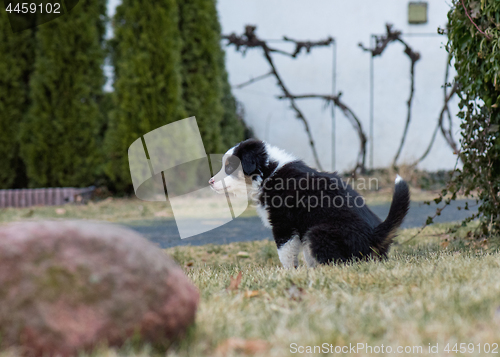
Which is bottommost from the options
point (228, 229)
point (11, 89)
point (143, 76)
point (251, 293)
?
point (228, 229)

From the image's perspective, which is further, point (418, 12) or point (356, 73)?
point (356, 73)

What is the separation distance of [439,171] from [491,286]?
8.15 meters

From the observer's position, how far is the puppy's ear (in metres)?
3.10

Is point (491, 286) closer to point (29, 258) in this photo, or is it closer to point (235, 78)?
point (29, 258)

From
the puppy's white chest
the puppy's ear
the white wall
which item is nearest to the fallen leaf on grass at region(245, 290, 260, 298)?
the puppy's white chest

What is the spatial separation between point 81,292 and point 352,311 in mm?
922

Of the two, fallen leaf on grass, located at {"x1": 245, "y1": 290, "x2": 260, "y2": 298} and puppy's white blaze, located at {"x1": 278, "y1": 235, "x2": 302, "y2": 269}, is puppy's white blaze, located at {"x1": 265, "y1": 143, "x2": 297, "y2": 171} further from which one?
fallen leaf on grass, located at {"x1": 245, "y1": 290, "x2": 260, "y2": 298}

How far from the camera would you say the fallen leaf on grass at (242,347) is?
126cm

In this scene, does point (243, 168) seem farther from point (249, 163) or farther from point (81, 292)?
point (81, 292)

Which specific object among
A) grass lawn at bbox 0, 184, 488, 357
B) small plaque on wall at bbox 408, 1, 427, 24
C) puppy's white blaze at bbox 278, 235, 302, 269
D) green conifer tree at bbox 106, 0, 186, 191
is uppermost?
small plaque on wall at bbox 408, 1, 427, 24

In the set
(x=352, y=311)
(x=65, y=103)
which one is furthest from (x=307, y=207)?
(x=65, y=103)

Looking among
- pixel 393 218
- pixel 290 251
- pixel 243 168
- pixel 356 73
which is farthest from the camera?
pixel 356 73

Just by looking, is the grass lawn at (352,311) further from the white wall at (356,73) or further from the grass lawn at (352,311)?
the white wall at (356,73)

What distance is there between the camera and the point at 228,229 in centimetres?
564
